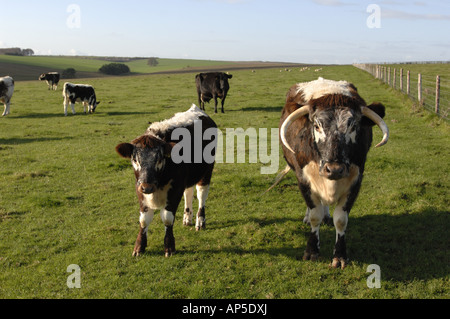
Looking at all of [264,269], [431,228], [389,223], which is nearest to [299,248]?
[264,269]

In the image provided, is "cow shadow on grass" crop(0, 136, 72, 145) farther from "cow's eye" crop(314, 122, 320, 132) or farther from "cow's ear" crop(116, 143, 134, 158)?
"cow's eye" crop(314, 122, 320, 132)

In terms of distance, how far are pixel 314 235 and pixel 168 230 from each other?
7.23 ft

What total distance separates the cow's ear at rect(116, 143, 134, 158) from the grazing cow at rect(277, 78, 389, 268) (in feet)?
6.93

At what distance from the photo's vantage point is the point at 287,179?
33.4 feet

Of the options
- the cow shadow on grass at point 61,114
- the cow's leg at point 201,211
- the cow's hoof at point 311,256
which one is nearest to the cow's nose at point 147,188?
the cow's leg at point 201,211

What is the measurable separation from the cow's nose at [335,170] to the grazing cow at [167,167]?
2180mm

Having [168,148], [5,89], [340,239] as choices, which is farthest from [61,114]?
[340,239]

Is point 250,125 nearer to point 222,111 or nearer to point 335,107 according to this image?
point 222,111

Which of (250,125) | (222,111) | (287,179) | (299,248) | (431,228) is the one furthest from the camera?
(222,111)

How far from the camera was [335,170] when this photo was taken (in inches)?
186

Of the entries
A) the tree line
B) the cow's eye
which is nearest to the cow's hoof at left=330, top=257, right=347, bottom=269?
the cow's eye
